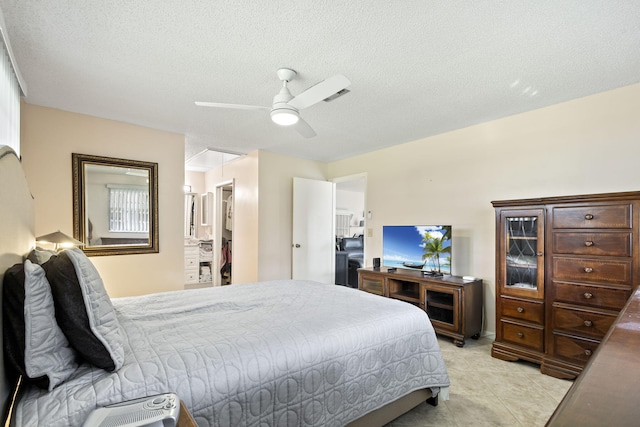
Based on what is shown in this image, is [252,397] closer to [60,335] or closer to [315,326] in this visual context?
[315,326]

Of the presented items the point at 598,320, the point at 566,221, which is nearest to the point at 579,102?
the point at 566,221

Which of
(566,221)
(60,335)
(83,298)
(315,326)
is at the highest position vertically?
(566,221)

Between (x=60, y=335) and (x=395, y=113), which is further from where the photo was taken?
(x=395, y=113)

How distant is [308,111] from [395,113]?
0.91 m

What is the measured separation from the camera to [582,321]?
2.37 metres

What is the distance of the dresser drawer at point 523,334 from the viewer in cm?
262

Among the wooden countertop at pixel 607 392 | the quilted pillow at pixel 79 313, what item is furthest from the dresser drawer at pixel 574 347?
the quilted pillow at pixel 79 313

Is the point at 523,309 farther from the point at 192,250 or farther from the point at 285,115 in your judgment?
the point at 192,250

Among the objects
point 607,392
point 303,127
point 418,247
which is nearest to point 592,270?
point 418,247

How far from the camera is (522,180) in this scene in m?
3.13

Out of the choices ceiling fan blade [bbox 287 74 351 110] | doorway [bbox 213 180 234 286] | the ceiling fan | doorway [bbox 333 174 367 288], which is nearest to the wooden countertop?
ceiling fan blade [bbox 287 74 351 110]

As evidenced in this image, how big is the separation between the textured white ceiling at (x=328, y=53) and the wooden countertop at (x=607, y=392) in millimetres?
1700

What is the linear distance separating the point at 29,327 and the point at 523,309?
3309mm

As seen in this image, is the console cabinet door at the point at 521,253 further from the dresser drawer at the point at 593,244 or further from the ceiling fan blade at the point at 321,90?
the ceiling fan blade at the point at 321,90
